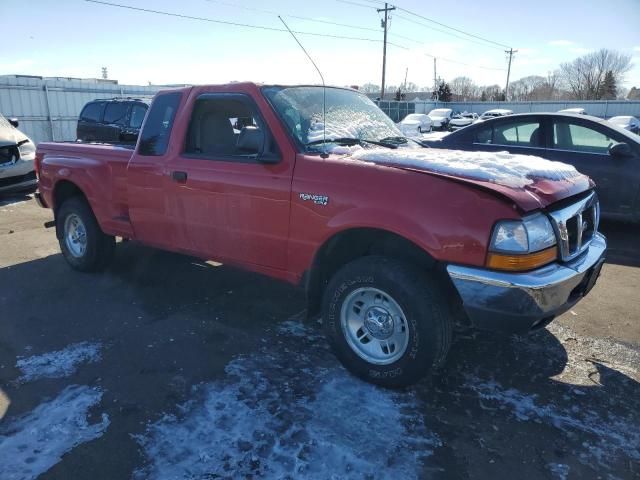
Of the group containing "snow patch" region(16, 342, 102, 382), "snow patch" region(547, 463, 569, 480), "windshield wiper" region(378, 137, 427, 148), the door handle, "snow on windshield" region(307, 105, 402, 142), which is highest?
"snow on windshield" region(307, 105, 402, 142)

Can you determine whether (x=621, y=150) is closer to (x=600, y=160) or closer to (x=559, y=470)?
(x=600, y=160)

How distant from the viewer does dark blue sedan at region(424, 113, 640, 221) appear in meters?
6.40

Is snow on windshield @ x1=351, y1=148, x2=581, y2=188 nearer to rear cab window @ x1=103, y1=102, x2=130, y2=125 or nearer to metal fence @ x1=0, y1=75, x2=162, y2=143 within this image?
rear cab window @ x1=103, y1=102, x2=130, y2=125

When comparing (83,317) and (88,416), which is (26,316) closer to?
(83,317)

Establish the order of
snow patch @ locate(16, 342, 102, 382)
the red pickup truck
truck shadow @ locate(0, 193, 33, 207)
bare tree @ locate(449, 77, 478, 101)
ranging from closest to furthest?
the red pickup truck, snow patch @ locate(16, 342, 102, 382), truck shadow @ locate(0, 193, 33, 207), bare tree @ locate(449, 77, 478, 101)

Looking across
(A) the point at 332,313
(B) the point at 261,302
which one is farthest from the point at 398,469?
(B) the point at 261,302

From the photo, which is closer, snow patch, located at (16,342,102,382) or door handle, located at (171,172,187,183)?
snow patch, located at (16,342,102,382)

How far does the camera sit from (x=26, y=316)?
4391 mm

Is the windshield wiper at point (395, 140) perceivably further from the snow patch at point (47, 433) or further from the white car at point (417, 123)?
the white car at point (417, 123)

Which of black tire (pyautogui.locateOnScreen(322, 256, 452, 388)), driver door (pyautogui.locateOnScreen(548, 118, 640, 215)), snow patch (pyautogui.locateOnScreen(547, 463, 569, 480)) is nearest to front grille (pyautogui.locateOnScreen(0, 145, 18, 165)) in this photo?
black tire (pyautogui.locateOnScreen(322, 256, 452, 388))

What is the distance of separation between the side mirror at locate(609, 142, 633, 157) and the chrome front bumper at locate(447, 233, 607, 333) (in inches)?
174

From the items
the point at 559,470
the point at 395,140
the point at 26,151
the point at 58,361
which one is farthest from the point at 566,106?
the point at 58,361

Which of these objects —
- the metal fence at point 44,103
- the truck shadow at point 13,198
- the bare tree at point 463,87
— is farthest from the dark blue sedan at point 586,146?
the bare tree at point 463,87

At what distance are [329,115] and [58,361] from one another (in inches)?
108
